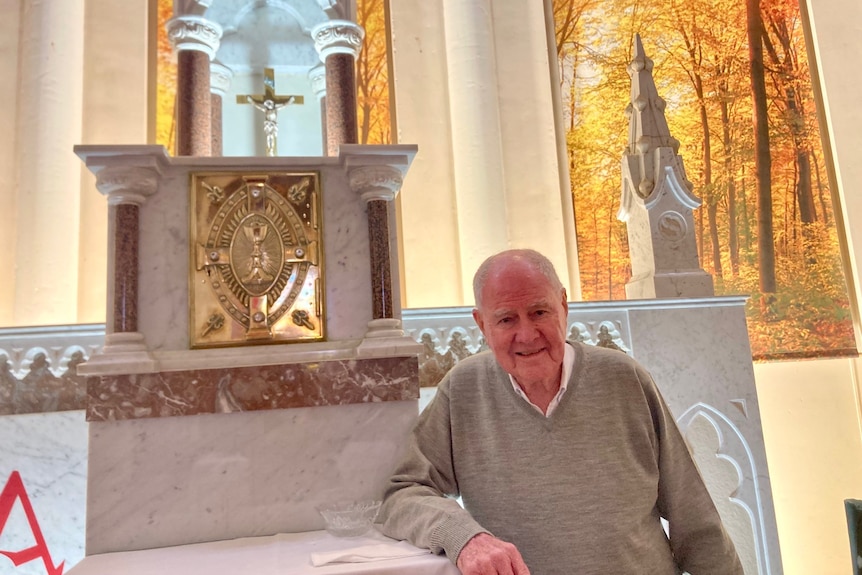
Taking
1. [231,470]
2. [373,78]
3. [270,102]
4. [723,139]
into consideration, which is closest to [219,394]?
[231,470]

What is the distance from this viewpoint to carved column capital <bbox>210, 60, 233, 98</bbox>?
3914mm

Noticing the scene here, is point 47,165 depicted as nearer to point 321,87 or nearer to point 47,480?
point 321,87

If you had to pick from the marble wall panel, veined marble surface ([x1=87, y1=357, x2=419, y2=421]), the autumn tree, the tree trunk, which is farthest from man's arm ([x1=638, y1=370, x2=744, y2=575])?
the tree trunk

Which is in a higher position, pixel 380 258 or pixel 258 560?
pixel 380 258

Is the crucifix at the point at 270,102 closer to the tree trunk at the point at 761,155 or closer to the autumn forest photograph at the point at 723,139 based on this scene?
the autumn forest photograph at the point at 723,139

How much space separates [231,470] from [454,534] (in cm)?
94

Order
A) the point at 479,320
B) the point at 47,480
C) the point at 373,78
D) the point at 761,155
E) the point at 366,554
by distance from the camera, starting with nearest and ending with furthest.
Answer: the point at 366,554
the point at 479,320
the point at 47,480
the point at 373,78
the point at 761,155

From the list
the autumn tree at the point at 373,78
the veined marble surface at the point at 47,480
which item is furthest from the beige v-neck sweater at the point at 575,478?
the autumn tree at the point at 373,78

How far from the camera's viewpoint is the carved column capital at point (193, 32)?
142 inches

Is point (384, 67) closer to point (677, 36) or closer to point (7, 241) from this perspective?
point (677, 36)

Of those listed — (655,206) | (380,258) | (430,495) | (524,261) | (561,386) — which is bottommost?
(430,495)

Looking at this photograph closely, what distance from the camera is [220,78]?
12.9 ft

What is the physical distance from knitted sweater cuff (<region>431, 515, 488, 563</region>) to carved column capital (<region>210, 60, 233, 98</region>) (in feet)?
10.4

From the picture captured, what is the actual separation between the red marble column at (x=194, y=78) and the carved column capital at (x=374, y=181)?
4.91 feet
